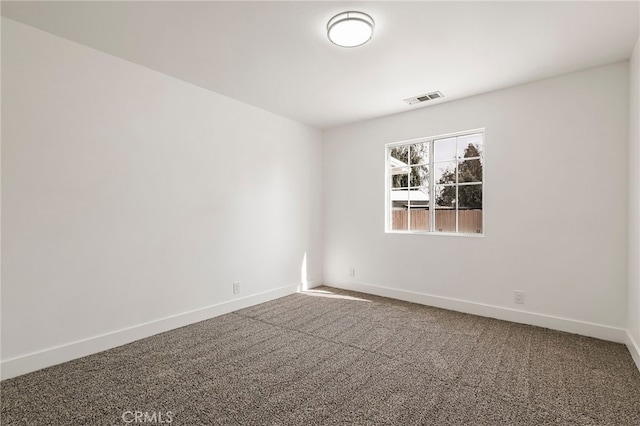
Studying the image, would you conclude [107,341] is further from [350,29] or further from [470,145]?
[470,145]

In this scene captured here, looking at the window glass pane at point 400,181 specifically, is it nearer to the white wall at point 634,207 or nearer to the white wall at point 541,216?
the white wall at point 541,216

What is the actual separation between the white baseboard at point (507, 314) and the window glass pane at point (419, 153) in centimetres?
179

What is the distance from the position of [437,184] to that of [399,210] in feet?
2.13

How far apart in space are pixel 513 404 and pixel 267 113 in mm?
3974

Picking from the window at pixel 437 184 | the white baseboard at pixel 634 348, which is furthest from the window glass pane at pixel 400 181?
the white baseboard at pixel 634 348

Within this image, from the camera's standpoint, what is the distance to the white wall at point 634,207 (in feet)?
8.05

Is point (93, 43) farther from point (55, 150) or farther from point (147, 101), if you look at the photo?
point (55, 150)

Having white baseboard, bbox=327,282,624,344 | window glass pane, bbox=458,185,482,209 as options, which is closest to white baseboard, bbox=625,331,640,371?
white baseboard, bbox=327,282,624,344

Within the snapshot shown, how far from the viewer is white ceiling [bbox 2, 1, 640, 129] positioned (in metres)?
2.15

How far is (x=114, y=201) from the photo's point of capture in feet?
9.23

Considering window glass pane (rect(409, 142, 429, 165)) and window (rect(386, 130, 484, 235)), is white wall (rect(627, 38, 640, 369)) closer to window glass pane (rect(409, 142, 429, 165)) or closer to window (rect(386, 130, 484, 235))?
window (rect(386, 130, 484, 235))

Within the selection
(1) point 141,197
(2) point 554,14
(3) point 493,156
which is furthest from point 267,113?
(2) point 554,14

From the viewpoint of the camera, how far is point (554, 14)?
7.16 feet

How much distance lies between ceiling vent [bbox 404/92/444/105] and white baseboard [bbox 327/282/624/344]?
246 centimetres
